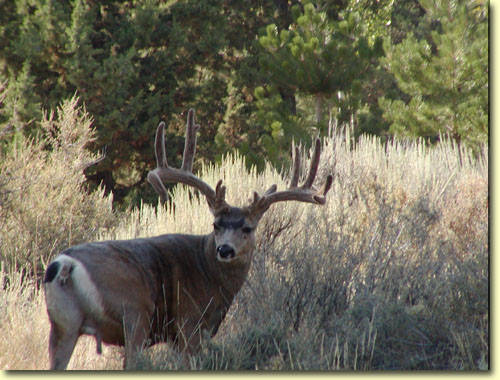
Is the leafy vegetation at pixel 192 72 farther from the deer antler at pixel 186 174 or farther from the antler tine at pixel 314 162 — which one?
the deer antler at pixel 186 174

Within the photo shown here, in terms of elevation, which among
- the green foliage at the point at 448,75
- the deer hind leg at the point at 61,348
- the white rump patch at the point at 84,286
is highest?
the green foliage at the point at 448,75

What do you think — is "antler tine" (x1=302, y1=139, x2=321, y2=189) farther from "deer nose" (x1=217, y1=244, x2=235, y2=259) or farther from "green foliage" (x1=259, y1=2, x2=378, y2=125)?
"green foliage" (x1=259, y1=2, x2=378, y2=125)

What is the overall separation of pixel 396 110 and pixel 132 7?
7.00 m

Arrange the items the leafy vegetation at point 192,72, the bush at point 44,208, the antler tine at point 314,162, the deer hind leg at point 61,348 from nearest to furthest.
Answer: the deer hind leg at point 61,348
the antler tine at point 314,162
the bush at point 44,208
the leafy vegetation at point 192,72

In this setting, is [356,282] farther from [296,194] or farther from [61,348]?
[61,348]

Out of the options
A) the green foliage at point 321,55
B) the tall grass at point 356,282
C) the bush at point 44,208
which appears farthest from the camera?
the green foliage at point 321,55

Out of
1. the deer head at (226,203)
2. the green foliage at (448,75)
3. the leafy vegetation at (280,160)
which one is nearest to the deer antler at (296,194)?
the deer head at (226,203)

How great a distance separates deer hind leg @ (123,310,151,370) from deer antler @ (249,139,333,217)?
131 cm

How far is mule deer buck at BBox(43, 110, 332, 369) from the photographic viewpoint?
4512 mm

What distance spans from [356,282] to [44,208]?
4.54 metres

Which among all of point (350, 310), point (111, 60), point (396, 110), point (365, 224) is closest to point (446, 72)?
point (396, 110)

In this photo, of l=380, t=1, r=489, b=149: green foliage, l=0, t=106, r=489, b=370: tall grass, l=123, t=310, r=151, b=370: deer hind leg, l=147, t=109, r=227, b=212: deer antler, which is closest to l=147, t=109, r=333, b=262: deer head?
l=147, t=109, r=227, b=212: deer antler

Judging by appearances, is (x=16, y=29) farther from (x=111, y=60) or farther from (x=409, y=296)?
(x=409, y=296)

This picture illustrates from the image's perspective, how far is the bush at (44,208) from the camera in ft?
28.0
